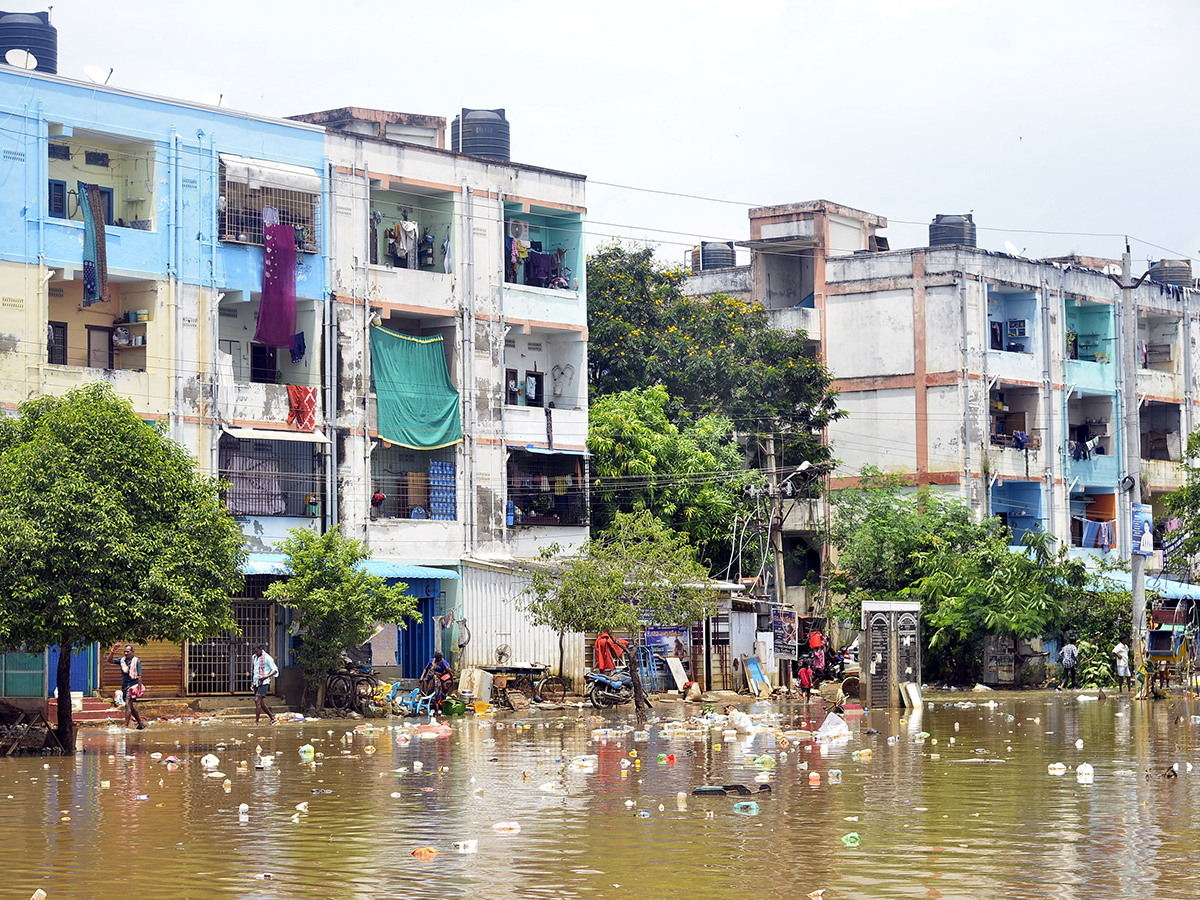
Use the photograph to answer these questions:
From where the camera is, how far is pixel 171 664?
33094 millimetres

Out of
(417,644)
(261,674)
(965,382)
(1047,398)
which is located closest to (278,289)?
(417,644)

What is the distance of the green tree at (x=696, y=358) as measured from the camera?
163ft

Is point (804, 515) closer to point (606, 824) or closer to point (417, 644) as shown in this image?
point (417, 644)

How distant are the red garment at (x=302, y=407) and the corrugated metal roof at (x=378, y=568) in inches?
123

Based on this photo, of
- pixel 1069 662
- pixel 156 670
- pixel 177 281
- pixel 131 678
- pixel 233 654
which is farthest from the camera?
pixel 1069 662

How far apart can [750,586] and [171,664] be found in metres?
17.2

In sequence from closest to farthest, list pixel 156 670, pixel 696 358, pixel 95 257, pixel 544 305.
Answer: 1. pixel 156 670
2. pixel 95 257
3. pixel 544 305
4. pixel 696 358

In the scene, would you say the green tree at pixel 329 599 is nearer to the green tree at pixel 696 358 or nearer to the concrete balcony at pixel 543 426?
the concrete balcony at pixel 543 426

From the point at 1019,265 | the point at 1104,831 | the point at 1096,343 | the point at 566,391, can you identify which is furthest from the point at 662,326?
the point at 1104,831

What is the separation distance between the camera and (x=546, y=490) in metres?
42.6

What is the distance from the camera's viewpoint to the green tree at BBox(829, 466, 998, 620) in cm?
4668

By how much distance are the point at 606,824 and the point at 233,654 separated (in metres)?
21.9

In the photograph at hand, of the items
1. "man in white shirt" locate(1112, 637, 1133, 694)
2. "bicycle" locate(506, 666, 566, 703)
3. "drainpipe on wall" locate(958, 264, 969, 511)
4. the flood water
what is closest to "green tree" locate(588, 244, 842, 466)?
"drainpipe on wall" locate(958, 264, 969, 511)

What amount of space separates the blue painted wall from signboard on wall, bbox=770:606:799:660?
1429 centimetres
